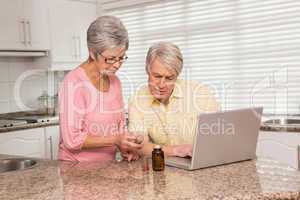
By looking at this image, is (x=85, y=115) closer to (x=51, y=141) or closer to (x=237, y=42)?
(x=51, y=141)

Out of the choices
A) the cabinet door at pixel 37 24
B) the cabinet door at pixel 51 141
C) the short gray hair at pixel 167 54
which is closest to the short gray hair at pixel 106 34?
→ the short gray hair at pixel 167 54

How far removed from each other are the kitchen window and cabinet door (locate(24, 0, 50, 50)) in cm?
95

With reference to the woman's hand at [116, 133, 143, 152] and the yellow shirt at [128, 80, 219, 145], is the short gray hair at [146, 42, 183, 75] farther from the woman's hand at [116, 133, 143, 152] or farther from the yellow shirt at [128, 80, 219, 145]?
the woman's hand at [116, 133, 143, 152]

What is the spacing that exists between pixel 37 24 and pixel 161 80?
2282 mm

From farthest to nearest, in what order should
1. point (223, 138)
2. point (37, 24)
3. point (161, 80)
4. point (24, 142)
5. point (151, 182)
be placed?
1. point (37, 24)
2. point (24, 142)
3. point (161, 80)
4. point (223, 138)
5. point (151, 182)

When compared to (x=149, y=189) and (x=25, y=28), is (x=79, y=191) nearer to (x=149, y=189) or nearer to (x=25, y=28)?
(x=149, y=189)

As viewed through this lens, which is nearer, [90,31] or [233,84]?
[90,31]

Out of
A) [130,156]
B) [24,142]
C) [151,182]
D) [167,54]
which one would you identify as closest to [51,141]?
[24,142]

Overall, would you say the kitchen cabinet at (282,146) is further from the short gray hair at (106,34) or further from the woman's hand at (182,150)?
the short gray hair at (106,34)

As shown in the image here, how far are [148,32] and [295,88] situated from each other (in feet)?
5.39

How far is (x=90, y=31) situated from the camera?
5.45 ft

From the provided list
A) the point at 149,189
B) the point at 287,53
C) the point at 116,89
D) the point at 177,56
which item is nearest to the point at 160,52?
the point at 177,56

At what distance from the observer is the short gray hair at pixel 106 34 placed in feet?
5.33

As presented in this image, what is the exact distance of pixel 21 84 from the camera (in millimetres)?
3918
